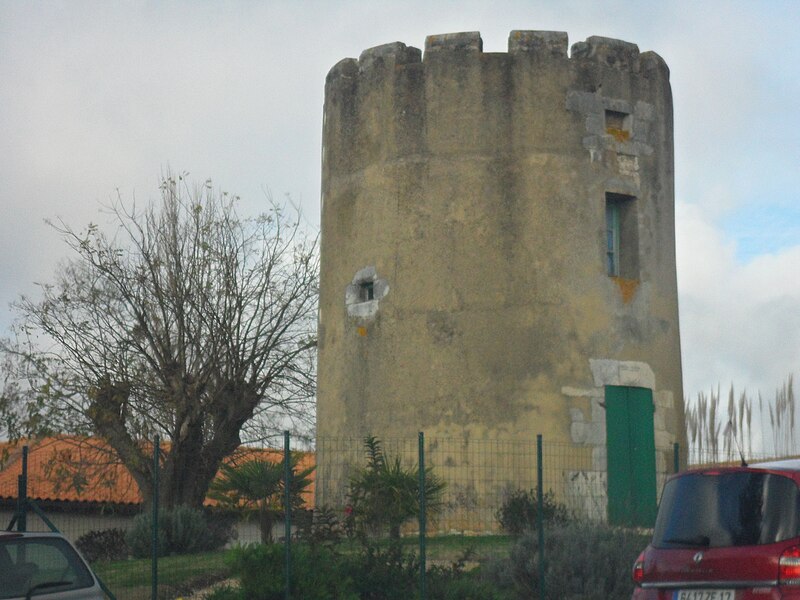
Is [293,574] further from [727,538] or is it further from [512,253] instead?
[512,253]

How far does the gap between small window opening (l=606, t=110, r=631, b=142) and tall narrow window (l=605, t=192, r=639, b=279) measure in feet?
3.30

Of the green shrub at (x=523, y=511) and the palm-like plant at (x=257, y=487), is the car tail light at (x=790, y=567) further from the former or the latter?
the palm-like plant at (x=257, y=487)

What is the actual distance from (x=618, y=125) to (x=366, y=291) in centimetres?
516

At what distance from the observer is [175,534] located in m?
19.8

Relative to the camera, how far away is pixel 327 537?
13.4m

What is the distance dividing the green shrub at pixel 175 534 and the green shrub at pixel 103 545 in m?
5.04

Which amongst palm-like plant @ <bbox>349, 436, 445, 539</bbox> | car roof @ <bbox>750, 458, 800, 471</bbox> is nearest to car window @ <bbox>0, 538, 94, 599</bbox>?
palm-like plant @ <bbox>349, 436, 445, 539</bbox>

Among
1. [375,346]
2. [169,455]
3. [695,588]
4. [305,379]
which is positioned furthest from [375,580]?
[305,379]

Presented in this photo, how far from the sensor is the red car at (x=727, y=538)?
822 centimetres

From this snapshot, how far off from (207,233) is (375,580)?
14969 millimetres

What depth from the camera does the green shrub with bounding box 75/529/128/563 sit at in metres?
25.5

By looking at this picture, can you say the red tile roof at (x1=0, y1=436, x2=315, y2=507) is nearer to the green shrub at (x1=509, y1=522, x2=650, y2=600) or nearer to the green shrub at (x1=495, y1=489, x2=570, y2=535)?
the green shrub at (x1=495, y1=489, x2=570, y2=535)

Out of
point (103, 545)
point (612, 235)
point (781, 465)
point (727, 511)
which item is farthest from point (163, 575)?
point (103, 545)

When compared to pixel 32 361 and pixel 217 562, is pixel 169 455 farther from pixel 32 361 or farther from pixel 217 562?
pixel 217 562
